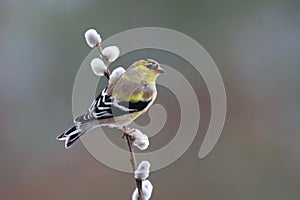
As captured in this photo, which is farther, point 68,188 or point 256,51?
point 256,51

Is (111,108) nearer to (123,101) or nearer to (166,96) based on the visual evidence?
(123,101)

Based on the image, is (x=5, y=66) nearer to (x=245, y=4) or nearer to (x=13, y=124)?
(x=13, y=124)

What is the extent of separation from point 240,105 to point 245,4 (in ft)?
1.07

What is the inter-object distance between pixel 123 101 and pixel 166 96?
462 millimetres

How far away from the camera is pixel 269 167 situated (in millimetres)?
1038

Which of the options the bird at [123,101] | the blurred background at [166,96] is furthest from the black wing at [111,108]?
the blurred background at [166,96]

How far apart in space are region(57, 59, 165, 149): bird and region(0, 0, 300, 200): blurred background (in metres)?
0.41

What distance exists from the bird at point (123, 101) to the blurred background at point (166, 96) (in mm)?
→ 408

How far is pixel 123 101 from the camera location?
0.49m

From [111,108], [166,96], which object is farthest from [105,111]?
[166,96]

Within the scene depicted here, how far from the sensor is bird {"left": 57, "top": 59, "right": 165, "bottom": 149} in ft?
1.61

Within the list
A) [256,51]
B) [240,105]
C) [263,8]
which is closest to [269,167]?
[240,105]

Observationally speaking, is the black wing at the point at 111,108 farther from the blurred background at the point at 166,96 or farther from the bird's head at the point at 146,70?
the blurred background at the point at 166,96

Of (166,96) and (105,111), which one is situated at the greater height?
(166,96)
